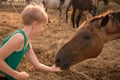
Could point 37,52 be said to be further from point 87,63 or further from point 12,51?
point 12,51

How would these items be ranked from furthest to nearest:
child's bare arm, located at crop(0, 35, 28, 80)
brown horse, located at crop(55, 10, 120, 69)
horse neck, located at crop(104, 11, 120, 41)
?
horse neck, located at crop(104, 11, 120, 41) → brown horse, located at crop(55, 10, 120, 69) → child's bare arm, located at crop(0, 35, 28, 80)

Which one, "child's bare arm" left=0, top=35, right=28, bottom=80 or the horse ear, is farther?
the horse ear

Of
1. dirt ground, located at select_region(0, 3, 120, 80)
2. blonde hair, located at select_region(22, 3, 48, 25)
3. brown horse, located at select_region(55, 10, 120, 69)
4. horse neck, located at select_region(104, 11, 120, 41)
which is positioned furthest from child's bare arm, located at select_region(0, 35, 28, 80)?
dirt ground, located at select_region(0, 3, 120, 80)

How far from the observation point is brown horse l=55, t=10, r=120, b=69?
3.53 metres

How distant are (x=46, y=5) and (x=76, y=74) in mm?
8356

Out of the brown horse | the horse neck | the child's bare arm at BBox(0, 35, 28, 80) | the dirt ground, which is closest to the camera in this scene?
the child's bare arm at BBox(0, 35, 28, 80)

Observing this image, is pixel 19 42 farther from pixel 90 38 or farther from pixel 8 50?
pixel 90 38

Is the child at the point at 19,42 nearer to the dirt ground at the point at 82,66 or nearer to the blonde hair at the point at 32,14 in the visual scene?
the blonde hair at the point at 32,14

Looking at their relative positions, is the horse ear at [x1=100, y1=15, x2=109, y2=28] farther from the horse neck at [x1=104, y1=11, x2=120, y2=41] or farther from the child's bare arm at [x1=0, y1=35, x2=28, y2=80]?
the child's bare arm at [x1=0, y1=35, x2=28, y2=80]

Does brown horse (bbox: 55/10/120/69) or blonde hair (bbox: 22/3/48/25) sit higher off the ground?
blonde hair (bbox: 22/3/48/25)

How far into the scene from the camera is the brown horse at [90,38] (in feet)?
11.6

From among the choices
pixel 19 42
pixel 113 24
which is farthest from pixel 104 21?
pixel 19 42

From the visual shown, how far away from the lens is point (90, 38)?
12.0 ft

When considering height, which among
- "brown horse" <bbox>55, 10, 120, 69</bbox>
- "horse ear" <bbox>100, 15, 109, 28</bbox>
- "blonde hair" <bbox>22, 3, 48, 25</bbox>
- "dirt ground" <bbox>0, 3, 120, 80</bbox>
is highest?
"blonde hair" <bbox>22, 3, 48, 25</bbox>
